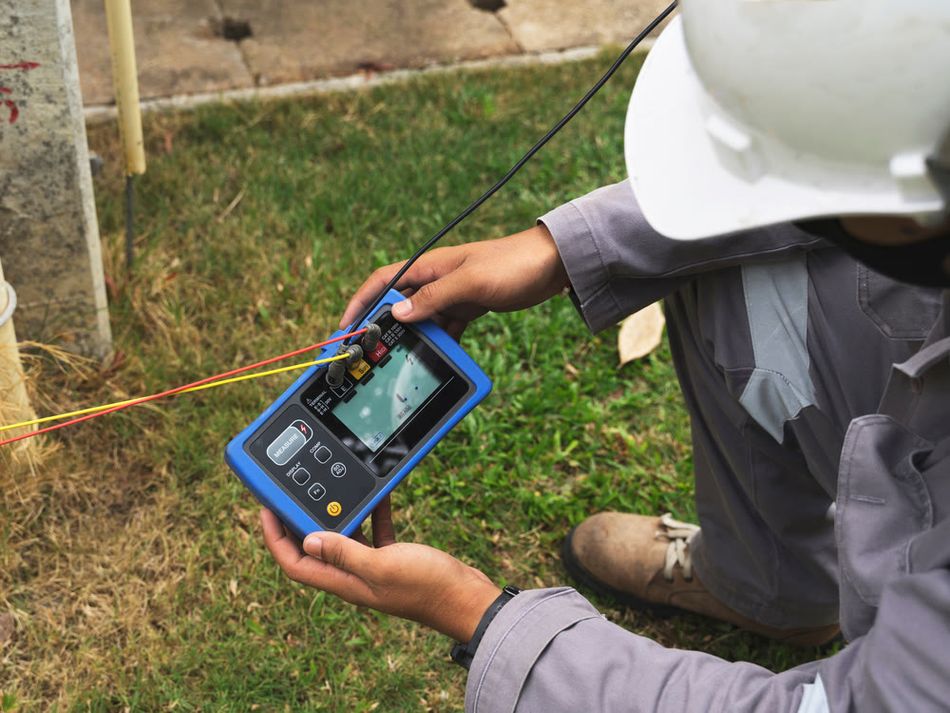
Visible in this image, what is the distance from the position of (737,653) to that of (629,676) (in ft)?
2.64

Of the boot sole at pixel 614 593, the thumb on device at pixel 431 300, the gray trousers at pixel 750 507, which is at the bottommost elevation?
the boot sole at pixel 614 593

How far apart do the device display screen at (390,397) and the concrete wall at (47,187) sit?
74cm

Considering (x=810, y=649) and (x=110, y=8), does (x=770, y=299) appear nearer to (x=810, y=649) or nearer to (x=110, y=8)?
(x=810, y=649)

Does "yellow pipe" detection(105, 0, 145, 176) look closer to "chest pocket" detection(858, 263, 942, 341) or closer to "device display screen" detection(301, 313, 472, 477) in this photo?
"device display screen" detection(301, 313, 472, 477)

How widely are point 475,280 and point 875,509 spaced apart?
25.9 inches

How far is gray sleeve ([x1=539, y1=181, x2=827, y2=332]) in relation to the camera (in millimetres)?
1580

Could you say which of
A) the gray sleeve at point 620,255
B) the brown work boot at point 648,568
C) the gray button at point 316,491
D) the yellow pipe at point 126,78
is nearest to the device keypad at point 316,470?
the gray button at point 316,491

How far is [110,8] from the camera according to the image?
2.01 m

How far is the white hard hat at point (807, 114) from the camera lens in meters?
1.04

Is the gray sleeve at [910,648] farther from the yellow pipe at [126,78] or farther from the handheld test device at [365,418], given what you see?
the yellow pipe at [126,78]

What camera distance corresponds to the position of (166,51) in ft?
10.2

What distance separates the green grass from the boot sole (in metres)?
0.02

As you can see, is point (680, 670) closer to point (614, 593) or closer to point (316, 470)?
point (316, 470)

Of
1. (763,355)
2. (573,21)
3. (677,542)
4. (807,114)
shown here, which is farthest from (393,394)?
(573,21)
